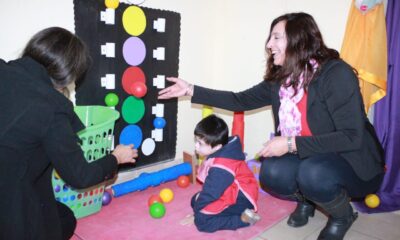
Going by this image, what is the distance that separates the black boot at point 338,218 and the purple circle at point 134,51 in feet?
3.62

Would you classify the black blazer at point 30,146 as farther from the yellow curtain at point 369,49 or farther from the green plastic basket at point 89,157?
the yellow curtain at point 369,49

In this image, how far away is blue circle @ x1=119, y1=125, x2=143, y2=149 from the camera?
1.79 m

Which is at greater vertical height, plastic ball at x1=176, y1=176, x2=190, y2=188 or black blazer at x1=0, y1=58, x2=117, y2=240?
black blazer at x1=0, y1=58, x2=117, y2=240

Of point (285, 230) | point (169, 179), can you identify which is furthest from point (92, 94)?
point (285, 230)

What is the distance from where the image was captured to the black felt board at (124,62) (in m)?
1.58

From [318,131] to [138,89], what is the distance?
34.7 inches

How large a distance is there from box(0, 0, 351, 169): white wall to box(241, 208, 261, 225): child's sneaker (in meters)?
0.71

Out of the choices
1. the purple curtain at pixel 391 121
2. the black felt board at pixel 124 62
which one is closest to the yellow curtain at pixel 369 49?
the purple curtain at pixel 391 121

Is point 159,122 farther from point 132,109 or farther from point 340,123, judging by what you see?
point 340,123

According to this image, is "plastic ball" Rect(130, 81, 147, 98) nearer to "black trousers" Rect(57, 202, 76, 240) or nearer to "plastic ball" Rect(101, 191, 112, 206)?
"plastic ball" Rect(101, 191, 112, 206)

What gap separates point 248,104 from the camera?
5.36 ft

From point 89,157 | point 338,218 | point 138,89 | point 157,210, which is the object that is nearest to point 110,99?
point 138,89

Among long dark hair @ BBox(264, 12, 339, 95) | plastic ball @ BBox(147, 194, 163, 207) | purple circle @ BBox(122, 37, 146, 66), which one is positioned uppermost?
long dark hair @ BBox(264, 12, 339, 95)

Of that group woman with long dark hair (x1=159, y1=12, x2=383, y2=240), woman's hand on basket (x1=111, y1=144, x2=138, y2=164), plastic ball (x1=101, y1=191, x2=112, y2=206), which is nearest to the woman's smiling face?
woman with long dark hair (x1=159, y1=12, x2=383, y2=240)
